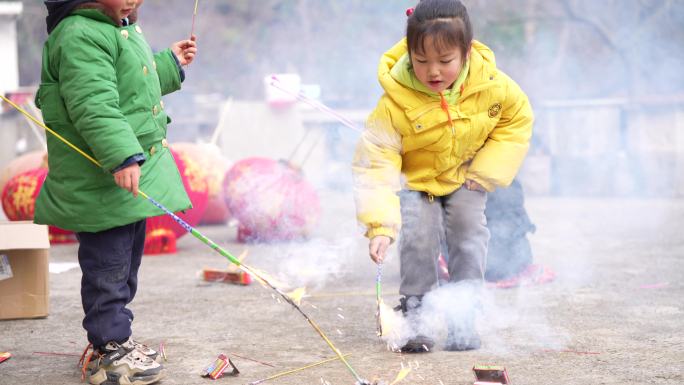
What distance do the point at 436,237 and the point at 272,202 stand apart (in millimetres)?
2283

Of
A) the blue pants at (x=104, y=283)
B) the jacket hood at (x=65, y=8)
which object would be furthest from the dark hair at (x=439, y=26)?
the blue pants at (x=104, y=283)

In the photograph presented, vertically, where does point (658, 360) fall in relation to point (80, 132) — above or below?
below

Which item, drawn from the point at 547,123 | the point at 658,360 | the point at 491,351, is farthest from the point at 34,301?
the point at 547,123

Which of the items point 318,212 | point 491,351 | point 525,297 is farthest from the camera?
point 318,212

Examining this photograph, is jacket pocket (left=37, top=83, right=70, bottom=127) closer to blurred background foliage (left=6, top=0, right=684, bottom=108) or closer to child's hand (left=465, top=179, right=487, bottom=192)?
child's hand (left=465, top=179, right=487, bottom=192)

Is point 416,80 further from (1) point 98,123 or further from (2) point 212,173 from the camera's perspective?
(2) point 212,173

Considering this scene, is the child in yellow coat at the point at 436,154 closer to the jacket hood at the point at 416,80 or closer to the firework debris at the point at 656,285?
the jacket hood at the point at 416,80

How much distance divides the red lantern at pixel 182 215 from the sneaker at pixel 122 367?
6.83 feet

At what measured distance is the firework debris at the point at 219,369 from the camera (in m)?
2.21

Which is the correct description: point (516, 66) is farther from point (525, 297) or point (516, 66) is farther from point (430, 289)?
point (430, 289)

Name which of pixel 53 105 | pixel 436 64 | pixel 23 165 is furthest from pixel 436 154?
pixel 23 165

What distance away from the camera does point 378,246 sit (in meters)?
2.41

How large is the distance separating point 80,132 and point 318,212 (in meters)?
2.82

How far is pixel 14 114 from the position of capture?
11.8 metres
